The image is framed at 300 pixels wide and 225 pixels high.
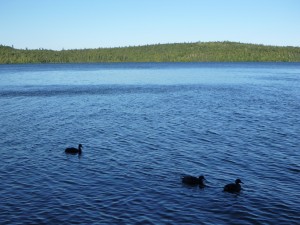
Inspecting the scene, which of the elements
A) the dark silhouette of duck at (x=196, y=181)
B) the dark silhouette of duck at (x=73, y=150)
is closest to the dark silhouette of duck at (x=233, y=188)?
the dark silhouette of duck at (x=196, y=181)

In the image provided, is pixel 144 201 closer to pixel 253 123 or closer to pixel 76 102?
pixel 253 123

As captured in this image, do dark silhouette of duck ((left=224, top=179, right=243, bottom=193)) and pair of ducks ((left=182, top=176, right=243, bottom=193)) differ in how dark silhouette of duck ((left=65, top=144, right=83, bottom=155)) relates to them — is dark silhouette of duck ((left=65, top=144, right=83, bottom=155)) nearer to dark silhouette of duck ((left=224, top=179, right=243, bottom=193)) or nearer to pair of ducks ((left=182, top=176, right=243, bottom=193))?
pair of ducks ((left=182, top=176, right=243, bottom=193))

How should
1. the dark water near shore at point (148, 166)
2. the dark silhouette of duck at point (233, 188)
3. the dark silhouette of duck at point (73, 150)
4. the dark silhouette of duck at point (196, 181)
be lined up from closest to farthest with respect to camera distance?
the dark water near shore at point (148, 166), the dark silhouette of duck at point (233, 188), the dark silhouette of duck at point (196, 181), the dark silhouette of duck at point (73, 150)

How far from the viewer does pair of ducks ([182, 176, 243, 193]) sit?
2294cm

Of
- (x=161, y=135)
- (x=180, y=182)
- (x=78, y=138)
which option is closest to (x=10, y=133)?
(x=78, y=138)

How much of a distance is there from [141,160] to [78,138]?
1048cm

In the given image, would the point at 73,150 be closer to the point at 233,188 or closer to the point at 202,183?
the point at 202,183

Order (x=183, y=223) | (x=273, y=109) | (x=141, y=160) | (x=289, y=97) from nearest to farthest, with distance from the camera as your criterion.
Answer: (x=183, y=223), (x=141, y=160), (x=273, y=109), (x=289, y=97)

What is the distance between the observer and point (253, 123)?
149 feet

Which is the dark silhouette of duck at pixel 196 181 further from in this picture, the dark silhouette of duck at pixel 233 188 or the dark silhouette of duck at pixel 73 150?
the dark silhouette of duck at pixel 73 150

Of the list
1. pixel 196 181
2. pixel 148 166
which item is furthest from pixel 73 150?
pixel 196 181

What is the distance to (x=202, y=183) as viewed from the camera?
24.1 m

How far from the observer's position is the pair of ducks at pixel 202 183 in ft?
75.3

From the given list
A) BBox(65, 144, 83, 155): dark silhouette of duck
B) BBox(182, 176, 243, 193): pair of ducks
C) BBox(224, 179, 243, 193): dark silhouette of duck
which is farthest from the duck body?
BBox(65, 144, 83, 155): dark silhouette of duck
